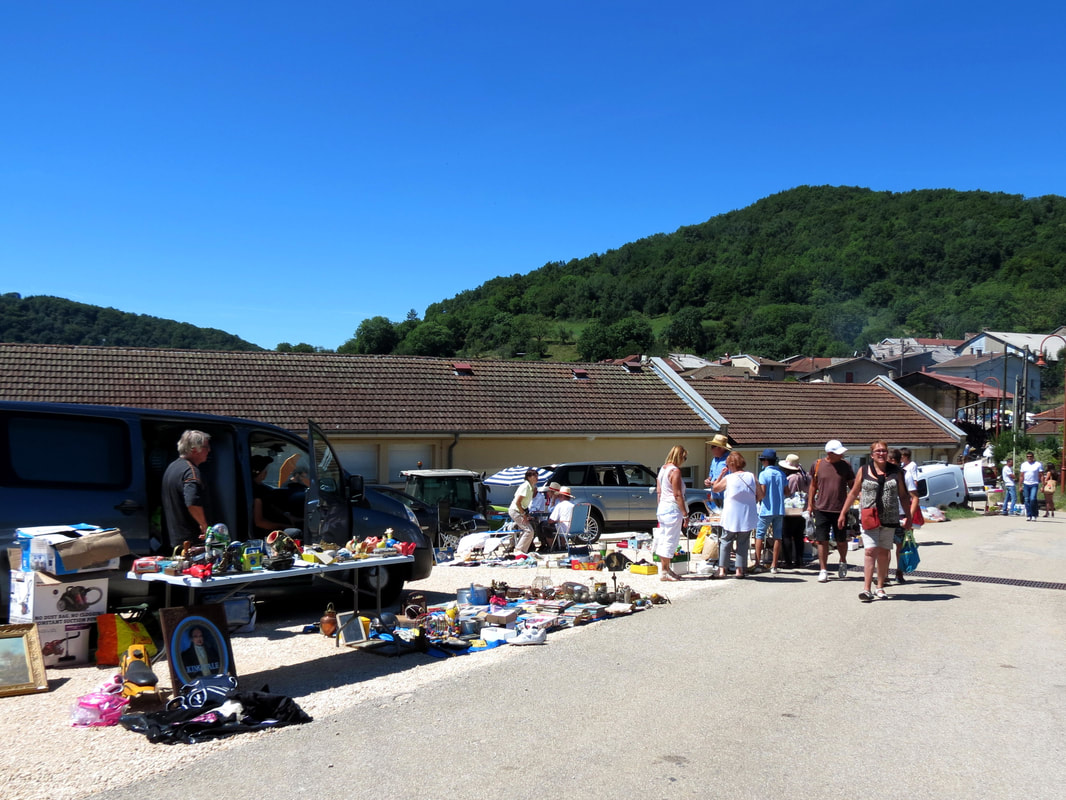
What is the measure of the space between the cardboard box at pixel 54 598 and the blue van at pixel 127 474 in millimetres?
417

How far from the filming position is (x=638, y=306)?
374 ft

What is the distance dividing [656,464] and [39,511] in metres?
20.7

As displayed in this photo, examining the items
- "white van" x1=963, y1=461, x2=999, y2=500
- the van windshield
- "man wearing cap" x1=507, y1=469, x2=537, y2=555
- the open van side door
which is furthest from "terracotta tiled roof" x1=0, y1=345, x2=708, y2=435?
the open van side door

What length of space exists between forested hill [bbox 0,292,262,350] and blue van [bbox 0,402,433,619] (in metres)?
35.8

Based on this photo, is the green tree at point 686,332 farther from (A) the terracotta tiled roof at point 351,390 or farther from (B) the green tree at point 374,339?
(A) the terracotta tiled roof at point 351,390

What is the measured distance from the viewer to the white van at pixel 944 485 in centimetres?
2739

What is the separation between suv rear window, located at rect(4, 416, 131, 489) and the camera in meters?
7.09

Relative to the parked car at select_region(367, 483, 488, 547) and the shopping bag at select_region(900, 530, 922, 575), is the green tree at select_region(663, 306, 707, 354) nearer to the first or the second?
the parked car at select_region(367, 483, 488, 547)

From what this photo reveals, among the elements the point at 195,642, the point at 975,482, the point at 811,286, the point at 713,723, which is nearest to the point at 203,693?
the point at 195,642

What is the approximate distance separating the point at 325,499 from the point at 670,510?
4977 millimetres

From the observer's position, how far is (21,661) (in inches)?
244

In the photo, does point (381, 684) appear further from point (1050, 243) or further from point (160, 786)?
point (1050, 243)

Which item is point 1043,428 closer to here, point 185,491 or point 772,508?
point 772,508

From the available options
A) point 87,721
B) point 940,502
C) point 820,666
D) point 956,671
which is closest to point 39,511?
point 87,721
